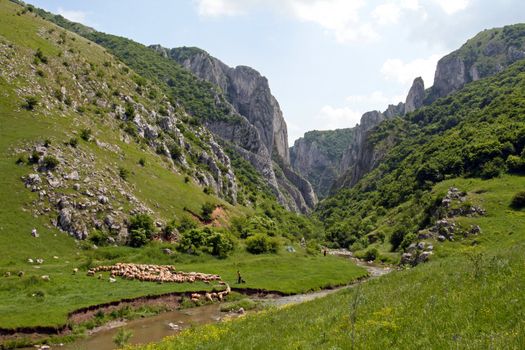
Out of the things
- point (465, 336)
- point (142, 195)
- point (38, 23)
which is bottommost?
point (465, 336)

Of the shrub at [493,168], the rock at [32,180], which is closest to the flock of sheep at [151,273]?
the rock at [32,180]

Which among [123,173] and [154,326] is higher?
[123,173]

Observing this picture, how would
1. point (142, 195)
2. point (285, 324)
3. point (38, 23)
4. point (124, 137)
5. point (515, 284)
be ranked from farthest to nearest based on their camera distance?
point (38, 23) → point (124, 137) → point (142, 195) → point (285, 324) → point (515, 284)

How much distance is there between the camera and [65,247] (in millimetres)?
58250

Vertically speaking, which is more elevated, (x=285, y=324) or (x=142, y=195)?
(x=142, y=195)

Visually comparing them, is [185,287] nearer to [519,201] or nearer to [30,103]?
[30,103]

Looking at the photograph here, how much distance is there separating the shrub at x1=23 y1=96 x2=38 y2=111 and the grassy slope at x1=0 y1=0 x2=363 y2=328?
134 centimetres

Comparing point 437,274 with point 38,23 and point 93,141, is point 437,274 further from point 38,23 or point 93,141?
point 38,23

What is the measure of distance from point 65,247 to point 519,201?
270ft

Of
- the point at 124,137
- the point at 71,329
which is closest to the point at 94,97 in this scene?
the point at 124,137

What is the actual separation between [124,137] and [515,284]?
319 ft

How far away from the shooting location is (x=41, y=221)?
5925 centimetres

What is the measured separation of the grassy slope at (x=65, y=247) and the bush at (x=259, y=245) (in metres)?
4.12

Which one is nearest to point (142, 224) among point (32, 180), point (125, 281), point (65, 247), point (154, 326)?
point (65, 247)
